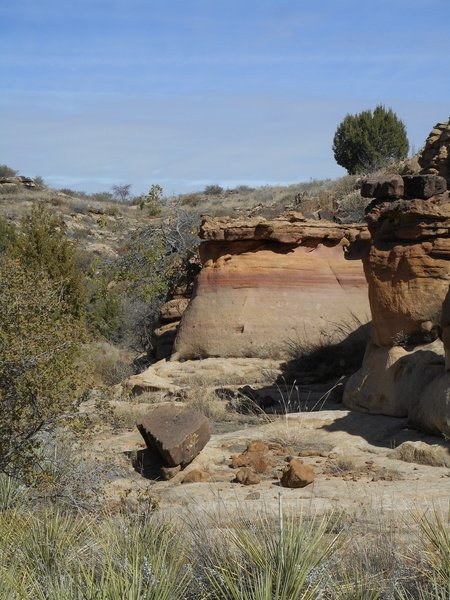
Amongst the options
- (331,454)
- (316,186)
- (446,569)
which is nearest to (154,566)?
(446,569)

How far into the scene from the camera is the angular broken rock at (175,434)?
872 cm

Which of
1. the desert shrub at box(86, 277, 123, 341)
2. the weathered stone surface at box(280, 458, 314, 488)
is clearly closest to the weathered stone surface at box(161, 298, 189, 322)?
the desert shrub at box(86, 277, 123, 341)

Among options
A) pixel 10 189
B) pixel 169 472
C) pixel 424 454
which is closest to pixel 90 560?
pixel 169 472

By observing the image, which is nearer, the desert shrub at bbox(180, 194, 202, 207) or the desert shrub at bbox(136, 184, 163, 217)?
the desert shrub at bbox(136, 184, 163, 217)

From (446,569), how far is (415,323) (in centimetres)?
629

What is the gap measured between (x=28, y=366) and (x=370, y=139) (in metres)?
37.4

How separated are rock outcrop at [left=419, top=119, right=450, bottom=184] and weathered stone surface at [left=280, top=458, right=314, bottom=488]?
670 cm

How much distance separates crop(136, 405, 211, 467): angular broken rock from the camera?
872cm

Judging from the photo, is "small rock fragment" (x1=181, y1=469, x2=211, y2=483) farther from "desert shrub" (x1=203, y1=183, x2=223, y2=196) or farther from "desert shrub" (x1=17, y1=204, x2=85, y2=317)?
"desert shrub" (x1=203, y1=183, x2=223, y2=196)

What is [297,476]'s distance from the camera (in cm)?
760

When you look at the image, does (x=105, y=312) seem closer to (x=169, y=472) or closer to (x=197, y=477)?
(x=169, y=472)

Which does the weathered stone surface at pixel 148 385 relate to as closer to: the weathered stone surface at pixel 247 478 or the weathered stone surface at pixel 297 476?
the weathered stone surface at pixel 247 478

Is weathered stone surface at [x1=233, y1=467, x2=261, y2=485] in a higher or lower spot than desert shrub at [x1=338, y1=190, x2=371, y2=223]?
lower

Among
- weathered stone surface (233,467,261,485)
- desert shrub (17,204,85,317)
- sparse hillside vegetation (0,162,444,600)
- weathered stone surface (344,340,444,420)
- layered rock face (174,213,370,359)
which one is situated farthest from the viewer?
desert shrub (17,204,85,317)
